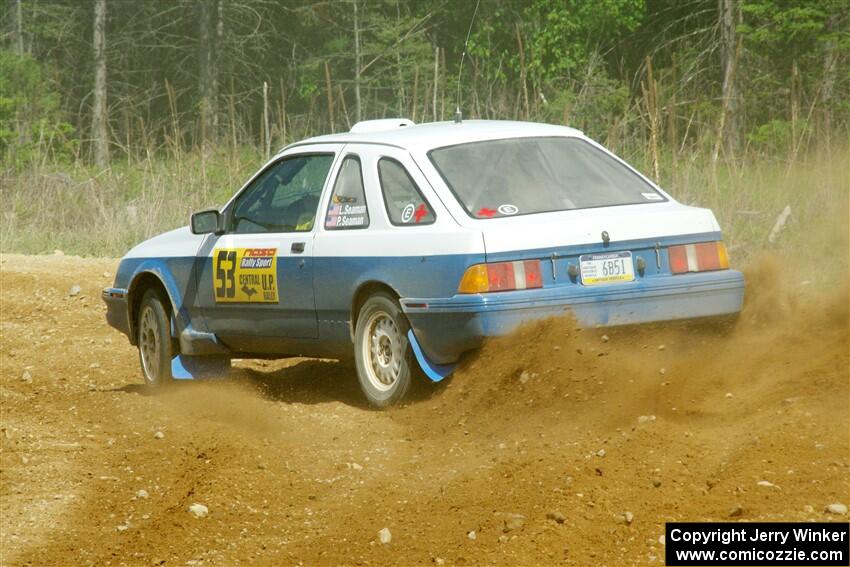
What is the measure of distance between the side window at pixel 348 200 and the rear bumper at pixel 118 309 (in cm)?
225

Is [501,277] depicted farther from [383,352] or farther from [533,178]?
[383,352]

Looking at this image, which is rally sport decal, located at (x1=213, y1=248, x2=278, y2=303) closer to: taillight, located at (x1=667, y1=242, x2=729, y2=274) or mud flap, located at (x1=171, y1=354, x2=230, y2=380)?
mud flap, located at (x1=171, y1=354, x2=230, y2=380)

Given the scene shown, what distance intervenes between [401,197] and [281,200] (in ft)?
4.00

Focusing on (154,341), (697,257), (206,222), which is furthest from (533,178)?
(154,341)

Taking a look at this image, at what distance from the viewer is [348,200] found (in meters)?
8.13

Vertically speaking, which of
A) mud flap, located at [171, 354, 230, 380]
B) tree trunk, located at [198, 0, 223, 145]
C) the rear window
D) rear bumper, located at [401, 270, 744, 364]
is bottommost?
mud flap, located at [171, 354, 230, 380]

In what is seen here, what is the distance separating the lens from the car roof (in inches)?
313

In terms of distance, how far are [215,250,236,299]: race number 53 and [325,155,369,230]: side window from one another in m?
0.92

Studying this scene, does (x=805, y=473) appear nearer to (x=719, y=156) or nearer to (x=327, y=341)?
(x=327, y=341)

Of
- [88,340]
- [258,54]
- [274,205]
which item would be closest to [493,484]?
[274,205]

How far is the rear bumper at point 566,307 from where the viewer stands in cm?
704

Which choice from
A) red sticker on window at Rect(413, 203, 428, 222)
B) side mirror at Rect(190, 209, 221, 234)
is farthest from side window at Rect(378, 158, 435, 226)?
side mirror at Rect(190, 209, 221, 234)

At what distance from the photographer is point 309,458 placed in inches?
277

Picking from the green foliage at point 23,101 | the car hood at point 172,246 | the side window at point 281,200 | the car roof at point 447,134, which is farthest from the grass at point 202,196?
the green foliage at point 23,101
